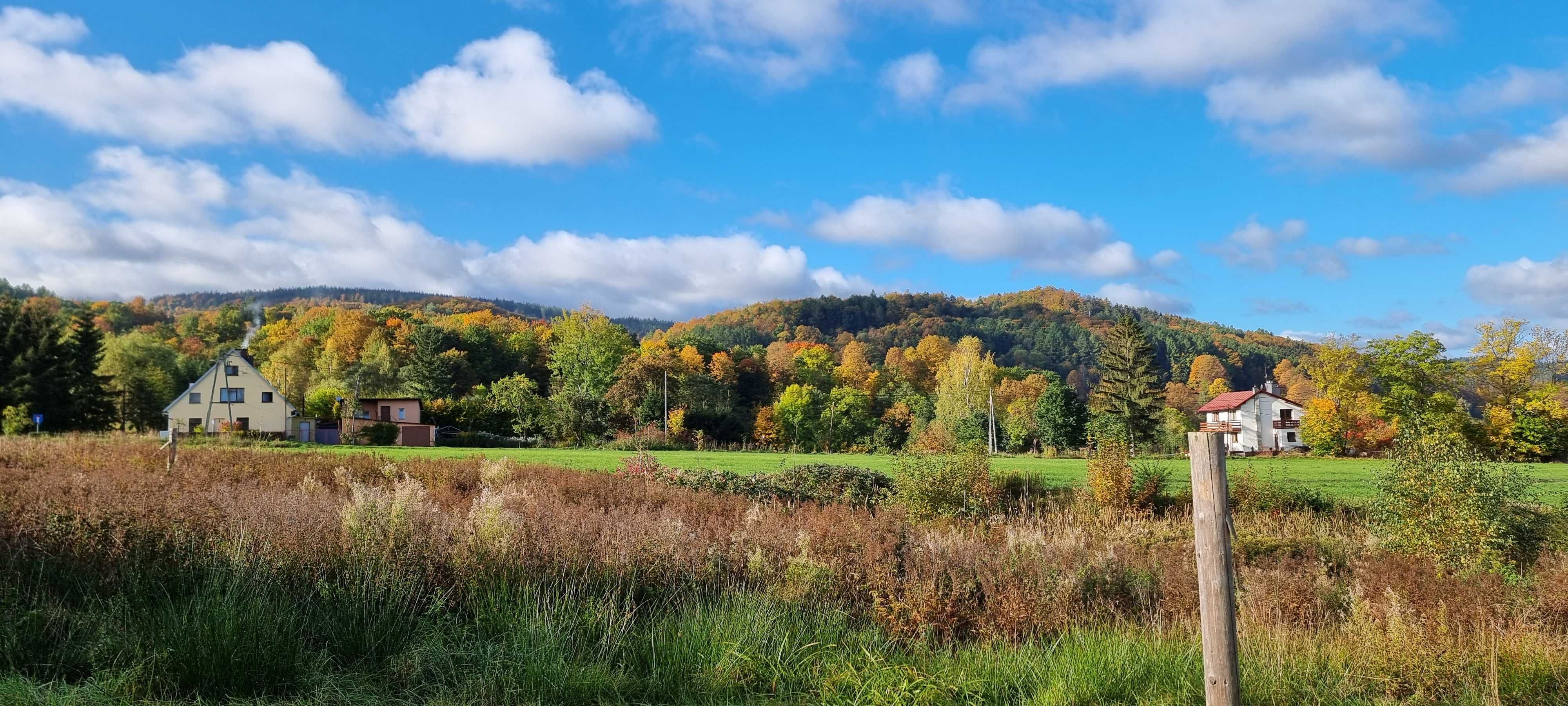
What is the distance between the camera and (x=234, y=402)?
53.2 meters

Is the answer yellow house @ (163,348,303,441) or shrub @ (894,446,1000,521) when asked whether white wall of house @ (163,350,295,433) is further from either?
shrub @ (894,446,1000,521)

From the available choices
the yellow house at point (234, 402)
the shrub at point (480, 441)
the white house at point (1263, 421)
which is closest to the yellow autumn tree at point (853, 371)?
the white house at point (1263, 421)

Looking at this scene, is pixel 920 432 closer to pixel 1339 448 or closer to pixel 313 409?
pixel 1339 448

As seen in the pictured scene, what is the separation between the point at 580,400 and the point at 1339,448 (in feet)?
148

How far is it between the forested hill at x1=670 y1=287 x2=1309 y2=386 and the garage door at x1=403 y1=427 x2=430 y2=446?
49.6 meters

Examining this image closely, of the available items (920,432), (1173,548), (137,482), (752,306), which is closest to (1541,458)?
(920,432)

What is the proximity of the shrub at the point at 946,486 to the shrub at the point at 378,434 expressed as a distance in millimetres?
34566

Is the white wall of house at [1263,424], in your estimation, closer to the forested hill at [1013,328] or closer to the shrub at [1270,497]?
the forested hill at [1013,328]

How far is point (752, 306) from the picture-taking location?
123500mm

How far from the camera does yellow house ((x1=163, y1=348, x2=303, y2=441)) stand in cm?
5272

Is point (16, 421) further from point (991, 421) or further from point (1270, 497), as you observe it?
point (991, 421)

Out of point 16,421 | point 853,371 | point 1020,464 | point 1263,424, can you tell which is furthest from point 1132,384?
point 16,421

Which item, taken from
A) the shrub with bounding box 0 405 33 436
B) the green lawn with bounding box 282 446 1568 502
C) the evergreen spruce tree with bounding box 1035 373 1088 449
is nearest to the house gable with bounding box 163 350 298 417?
the shrub with bounding box 0 405 33 436

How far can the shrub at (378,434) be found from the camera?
45.3 m
